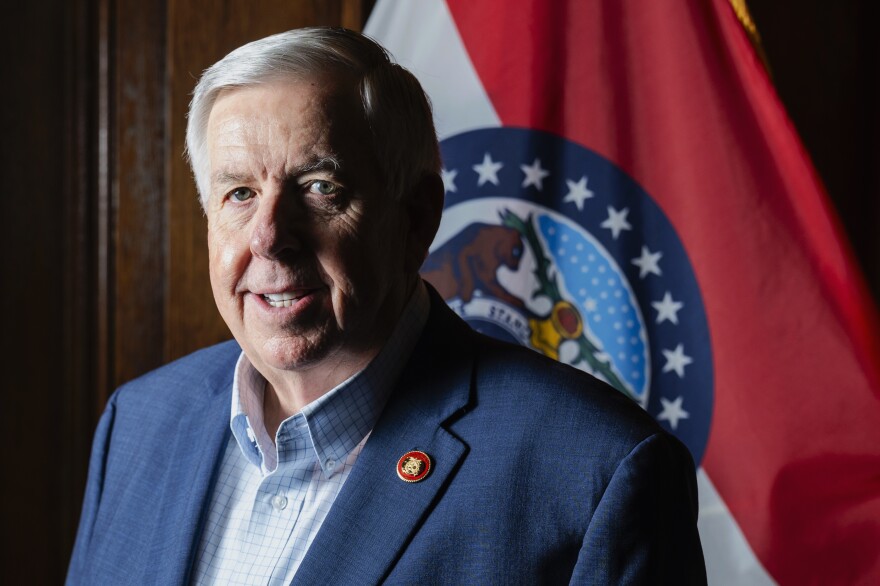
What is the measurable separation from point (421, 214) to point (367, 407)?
0.33m

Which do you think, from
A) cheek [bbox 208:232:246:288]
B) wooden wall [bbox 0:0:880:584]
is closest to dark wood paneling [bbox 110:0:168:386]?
wooden wall [bbox 0:0:880:584]

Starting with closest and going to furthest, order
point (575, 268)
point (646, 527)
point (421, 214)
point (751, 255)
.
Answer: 1. point (646, 527)
2. point (421, 214)
3. point (751, 255)
4. point (575, 268)

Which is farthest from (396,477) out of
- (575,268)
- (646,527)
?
(575,268)

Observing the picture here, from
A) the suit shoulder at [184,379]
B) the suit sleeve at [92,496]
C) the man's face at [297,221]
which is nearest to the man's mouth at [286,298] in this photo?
the man's face at [297,221]

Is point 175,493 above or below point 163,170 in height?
below

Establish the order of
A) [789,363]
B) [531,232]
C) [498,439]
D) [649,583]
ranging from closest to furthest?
1. [649,583]
2. [498,439]
3. [789,363]
4. [531,232]

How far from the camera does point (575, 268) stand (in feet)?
7.11

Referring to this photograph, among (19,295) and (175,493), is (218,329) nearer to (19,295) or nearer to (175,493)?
(19,295)

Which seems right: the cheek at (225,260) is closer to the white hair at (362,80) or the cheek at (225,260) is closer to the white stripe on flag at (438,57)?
the white hair at (362,80)

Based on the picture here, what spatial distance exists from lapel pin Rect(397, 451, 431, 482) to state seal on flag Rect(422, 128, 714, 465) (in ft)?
2.56

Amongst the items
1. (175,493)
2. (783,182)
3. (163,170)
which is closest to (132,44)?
(163,170)

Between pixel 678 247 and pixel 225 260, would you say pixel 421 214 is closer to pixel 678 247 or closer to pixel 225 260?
pixel 225 260

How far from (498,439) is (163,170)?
4.48ft

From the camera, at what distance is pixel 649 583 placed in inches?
52.3
